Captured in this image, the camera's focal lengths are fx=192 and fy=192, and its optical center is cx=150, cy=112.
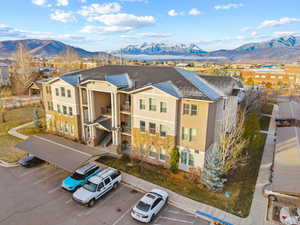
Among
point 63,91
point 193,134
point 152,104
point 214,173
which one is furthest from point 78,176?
point 63,91

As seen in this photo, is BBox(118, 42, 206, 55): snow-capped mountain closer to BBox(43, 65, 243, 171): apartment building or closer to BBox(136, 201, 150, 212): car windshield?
BBox(43, 65, 243, 171): apartment building

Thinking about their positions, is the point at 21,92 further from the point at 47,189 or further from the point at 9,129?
the point at 47,189

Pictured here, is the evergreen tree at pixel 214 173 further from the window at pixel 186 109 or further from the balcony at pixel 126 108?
the balcony at pixel 126 108

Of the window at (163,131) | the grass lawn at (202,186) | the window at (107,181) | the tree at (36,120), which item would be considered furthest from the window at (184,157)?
the tree at (36,120)

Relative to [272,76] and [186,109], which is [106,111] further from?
[272,76]

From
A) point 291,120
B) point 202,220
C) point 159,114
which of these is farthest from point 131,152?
point 291,120

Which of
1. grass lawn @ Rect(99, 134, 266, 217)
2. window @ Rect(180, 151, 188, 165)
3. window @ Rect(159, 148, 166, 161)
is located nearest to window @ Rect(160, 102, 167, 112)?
window @ Rect(159, 148, 166, 161)
